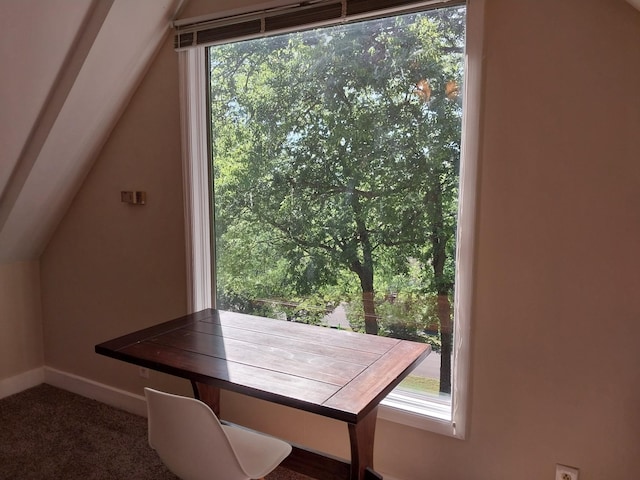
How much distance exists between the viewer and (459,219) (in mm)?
1998

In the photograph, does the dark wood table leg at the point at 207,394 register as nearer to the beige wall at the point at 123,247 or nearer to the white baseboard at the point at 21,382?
the beige wall at the point at 123,247

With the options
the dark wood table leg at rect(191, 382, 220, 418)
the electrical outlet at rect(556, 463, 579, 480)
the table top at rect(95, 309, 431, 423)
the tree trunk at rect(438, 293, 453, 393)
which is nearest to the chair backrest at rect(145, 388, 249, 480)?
the table top at rect(95, 309, 431, 423)

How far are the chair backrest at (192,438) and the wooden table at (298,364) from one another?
147 millimetres

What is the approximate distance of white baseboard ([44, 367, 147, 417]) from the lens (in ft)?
9.96

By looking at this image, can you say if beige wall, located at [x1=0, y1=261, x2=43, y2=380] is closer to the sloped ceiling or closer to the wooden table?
the sloped ceiling

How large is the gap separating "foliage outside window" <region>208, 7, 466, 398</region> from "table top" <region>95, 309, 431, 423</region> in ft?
0.98

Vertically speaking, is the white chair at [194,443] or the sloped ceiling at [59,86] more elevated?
the sloped ceiling at [59,86]

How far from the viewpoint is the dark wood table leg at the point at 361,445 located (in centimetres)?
175

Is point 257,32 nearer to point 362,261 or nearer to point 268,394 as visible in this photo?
point 362,261

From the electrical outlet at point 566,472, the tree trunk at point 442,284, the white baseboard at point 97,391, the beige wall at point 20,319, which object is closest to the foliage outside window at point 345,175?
the tree trunk at point 442,284

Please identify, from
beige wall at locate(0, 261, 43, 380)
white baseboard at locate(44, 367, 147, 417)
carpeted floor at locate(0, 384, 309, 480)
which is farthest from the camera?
beige wall at locate(0, 261, 43, 380)

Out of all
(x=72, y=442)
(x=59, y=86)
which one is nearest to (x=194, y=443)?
(x=72, y=442)

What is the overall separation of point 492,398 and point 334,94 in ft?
4.82

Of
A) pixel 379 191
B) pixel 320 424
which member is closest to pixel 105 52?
pixel 379 191
